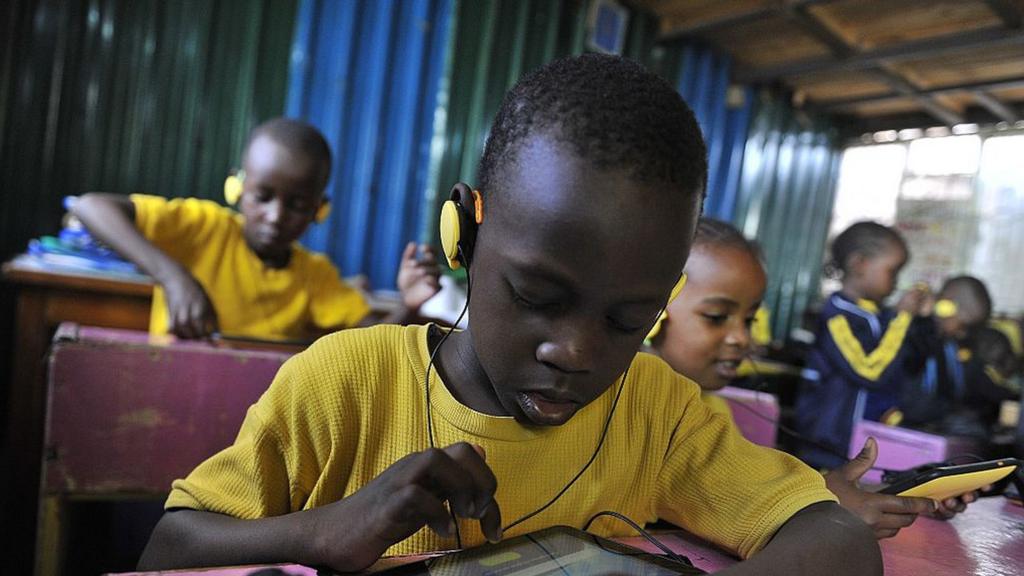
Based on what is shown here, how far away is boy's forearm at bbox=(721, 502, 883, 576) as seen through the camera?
676 mm

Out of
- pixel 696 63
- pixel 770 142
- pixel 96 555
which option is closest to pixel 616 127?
pixel 96 555

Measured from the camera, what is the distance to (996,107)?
519 centimetres

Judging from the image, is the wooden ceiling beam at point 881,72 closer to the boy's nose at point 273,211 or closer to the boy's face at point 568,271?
the boy's nose at point 273,211

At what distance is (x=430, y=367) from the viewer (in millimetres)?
856

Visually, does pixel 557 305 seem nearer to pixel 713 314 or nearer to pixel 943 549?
pixel 943 549

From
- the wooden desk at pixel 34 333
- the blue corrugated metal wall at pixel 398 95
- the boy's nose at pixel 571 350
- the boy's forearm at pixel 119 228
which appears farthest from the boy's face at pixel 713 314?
the blue corrugated metal wall at pixel 398 95

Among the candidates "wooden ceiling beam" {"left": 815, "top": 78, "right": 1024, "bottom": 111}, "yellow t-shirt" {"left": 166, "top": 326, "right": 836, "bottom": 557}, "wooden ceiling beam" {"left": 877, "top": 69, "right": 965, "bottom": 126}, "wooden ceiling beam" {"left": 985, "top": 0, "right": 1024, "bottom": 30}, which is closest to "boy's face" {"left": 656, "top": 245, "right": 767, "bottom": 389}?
"yellow t-shirt" {"left": 166, "top": 326, "right": 836, "bottom": 557}

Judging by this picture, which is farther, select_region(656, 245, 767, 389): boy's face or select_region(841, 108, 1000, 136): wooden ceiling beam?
select_region(841, 108, 1000, 136): wooden ceiling beam

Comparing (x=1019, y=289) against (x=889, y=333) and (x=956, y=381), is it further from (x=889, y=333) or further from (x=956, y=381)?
(x=889, y=333)

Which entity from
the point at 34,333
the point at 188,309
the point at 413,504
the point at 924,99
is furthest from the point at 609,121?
the point at 924,99

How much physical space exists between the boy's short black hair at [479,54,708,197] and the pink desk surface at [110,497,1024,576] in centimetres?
42

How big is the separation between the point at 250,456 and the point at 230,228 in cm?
189

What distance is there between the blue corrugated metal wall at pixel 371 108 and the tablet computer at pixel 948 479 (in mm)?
3003

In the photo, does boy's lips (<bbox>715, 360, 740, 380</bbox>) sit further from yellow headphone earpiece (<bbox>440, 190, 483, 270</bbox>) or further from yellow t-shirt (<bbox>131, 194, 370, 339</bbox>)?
yellow t-shirt (<bbox>131, 194, 370, 339</bbox>)
